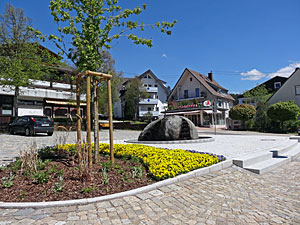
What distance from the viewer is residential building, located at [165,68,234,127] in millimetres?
36469

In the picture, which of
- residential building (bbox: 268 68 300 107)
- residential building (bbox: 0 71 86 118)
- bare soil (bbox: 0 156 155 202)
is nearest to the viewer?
bare soil (bbox: 0 156 155 202)

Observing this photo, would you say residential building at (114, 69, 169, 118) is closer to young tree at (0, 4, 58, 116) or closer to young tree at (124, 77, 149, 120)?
young tree at (124, 77, 149, 120)

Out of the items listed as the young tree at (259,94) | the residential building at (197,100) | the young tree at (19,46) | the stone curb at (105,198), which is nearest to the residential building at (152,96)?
the residential building at (197,100)

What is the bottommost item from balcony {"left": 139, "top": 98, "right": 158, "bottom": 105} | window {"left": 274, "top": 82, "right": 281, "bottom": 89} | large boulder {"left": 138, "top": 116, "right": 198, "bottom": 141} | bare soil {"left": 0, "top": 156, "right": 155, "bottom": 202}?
bare soil {"left": 0, "top": 156, "right": 155, "bottom": 202}

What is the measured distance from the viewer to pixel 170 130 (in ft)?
37.1

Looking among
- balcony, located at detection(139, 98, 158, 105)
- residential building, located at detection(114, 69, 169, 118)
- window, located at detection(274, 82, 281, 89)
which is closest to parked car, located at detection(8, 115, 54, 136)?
Result: residential building, located at detection(114, 69, 169, 118)

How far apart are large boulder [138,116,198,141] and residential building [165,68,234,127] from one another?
2451cm

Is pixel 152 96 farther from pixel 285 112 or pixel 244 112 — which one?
pixel 285 112

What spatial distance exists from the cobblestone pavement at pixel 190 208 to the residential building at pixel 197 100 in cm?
3171

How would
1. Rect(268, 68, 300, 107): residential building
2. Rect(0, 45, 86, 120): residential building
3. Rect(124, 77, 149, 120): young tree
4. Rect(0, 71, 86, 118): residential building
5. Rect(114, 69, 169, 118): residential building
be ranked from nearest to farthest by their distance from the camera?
Rect(0, 45, 86, 120): residential building < Rect(0, 71, 86, 118): residential building < Rect(268, 68, 300, 107): residential building < Rect(124, 77, 149, 120): young tree < Rect(114, 69, 169, 118): residential building

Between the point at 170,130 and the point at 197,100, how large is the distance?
29.8 metres

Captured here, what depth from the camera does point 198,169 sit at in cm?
525

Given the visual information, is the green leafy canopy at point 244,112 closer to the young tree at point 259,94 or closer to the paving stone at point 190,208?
the young tree at point 259,94

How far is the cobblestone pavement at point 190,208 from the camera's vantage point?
2.98 m
